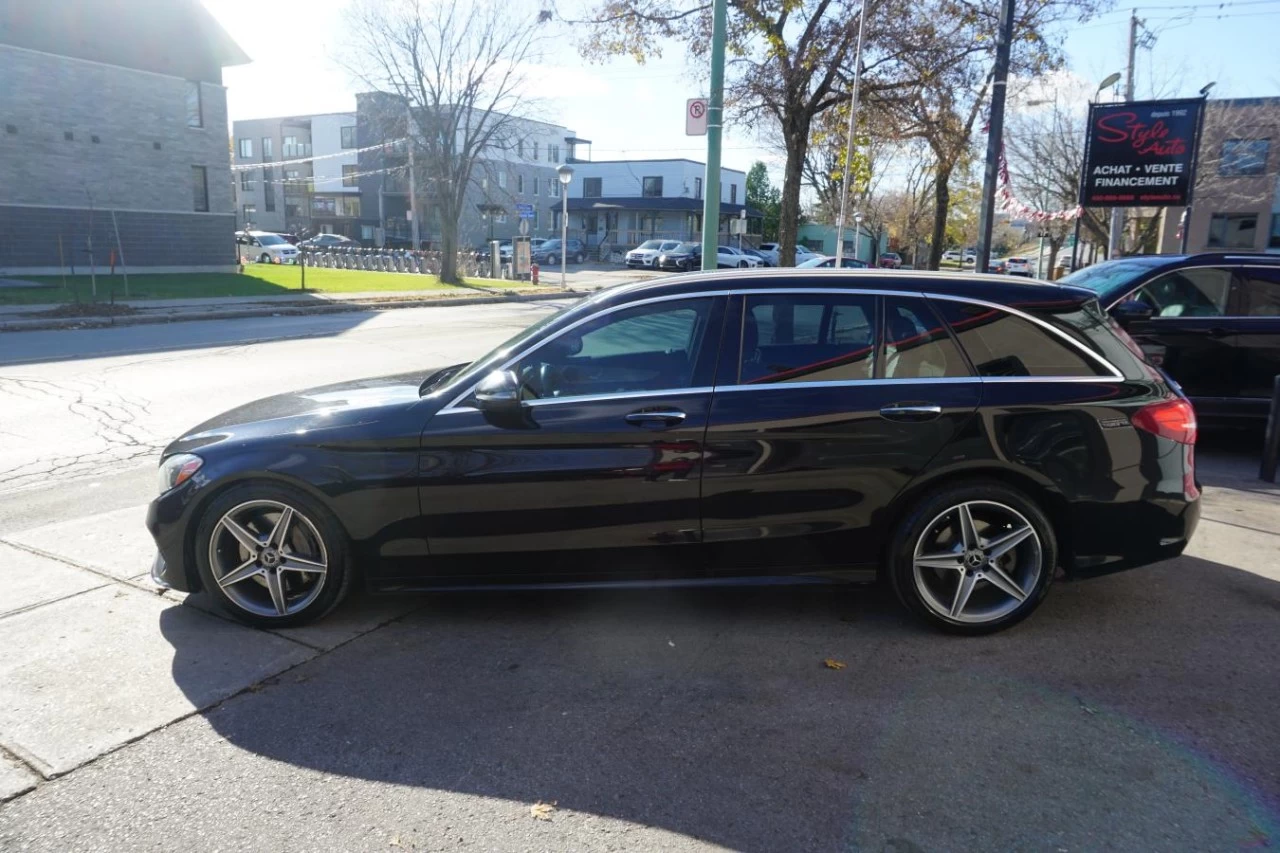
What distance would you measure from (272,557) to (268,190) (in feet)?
263

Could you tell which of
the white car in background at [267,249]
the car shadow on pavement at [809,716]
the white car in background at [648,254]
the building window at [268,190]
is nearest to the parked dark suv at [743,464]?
the car shadow on pavement at [809,716]

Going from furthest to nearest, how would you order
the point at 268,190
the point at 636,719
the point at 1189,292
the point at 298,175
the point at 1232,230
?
the point at 268,190
the point at 298,175
the point at 1232,230
the point at 1189,292
the point at 636,719

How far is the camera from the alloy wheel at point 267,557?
4113 mm

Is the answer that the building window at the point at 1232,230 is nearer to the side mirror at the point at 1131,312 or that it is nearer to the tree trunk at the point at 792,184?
the tree trunk at the point at 792,184

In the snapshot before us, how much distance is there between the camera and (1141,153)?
15695 millimetres

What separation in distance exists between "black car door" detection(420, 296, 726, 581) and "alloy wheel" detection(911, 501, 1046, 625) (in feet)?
3.58

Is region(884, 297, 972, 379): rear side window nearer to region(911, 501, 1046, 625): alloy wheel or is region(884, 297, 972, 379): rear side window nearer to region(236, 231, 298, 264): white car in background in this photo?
region(911, 501, 1046, 625): alloy wheel

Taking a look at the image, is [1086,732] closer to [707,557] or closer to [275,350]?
[707,557]

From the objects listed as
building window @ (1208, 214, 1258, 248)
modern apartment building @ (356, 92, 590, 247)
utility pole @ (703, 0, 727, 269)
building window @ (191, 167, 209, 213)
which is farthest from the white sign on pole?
modern apartment building @ (356, 92, 590, 247)

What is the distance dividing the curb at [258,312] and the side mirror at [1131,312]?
1728 cm

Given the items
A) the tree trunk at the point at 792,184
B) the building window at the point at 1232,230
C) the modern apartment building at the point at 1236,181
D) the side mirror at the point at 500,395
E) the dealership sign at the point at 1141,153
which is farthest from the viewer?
the building window at the point at 1232,230

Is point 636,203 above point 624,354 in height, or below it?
above

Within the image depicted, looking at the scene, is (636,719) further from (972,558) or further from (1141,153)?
(1141,153)

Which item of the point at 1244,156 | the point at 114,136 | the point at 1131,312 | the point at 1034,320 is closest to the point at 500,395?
the point at 1034,320
